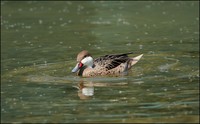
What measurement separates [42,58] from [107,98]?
5794mm

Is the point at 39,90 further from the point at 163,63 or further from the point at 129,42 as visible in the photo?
the point at 129,42

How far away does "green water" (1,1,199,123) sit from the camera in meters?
12.9

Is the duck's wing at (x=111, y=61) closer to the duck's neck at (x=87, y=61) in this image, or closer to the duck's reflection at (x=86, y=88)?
the duck's neck at (x=87, y=61)

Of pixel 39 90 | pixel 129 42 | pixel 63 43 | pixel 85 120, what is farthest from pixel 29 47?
pixel 85 120

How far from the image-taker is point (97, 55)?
19750 millimetres

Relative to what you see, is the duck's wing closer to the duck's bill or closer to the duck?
the duck

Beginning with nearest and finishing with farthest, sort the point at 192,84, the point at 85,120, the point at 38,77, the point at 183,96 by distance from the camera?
the point at 85,120 < the point at 183,96 < the point at 192,84 < the point at 38,77

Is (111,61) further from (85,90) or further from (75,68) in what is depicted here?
(85,90)

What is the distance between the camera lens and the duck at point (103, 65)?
16938mm

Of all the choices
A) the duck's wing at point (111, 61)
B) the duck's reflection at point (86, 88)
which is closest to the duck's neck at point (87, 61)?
the duck's wing at point (111, 61)

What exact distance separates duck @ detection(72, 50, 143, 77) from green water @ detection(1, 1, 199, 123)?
1.00ft

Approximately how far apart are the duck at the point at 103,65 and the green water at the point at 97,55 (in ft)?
1.00

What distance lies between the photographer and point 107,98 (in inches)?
546

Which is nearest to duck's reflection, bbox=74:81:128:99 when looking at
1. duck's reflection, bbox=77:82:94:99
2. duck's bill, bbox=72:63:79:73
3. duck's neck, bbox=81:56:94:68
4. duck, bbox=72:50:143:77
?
duck's reflection, bbox=77:82:94:99
